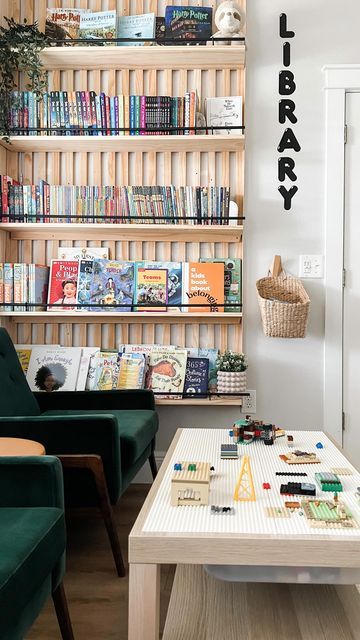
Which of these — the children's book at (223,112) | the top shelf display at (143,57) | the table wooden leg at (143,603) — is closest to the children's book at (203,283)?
the children's book at (223,112)

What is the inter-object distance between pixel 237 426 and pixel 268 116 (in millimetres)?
1859

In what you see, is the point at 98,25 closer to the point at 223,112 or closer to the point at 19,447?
the point at 223,112

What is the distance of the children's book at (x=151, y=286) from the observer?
3.48 metres

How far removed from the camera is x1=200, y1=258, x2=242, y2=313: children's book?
3.51 m

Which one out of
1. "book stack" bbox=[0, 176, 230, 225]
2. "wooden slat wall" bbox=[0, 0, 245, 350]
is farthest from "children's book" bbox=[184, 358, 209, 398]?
"book stack" bbox=[0, 176, 230, 225]

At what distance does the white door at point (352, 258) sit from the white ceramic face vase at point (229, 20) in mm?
713

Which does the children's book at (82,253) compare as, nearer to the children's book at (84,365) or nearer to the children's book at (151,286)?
the children's book at (151,286)

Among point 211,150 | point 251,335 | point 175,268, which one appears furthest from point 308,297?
point 211,150

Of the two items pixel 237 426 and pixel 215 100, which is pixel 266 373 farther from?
pixel 215 100

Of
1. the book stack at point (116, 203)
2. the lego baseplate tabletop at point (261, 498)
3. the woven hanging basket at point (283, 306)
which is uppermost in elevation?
the book stack at point (116, 203)

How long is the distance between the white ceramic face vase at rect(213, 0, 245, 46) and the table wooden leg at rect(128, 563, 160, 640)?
2840mm

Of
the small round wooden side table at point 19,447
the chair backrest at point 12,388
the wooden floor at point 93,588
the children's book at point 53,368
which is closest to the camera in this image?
the wooden floor at point 93,588

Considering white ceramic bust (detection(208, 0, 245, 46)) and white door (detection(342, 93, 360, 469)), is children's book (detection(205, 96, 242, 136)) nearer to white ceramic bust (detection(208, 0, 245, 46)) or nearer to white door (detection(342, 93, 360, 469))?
white ceramic bust (detection(208, 0, 245, 46))

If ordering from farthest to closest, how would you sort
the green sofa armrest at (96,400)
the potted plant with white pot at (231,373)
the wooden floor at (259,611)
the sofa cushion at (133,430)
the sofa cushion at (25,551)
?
the potted plant with white pot at (231,373)
the green sofa armrest at (96,400)
the sofa cushion at (133,430)
the wooden floor at (259,611)
the sofa cushion at (25,551)
